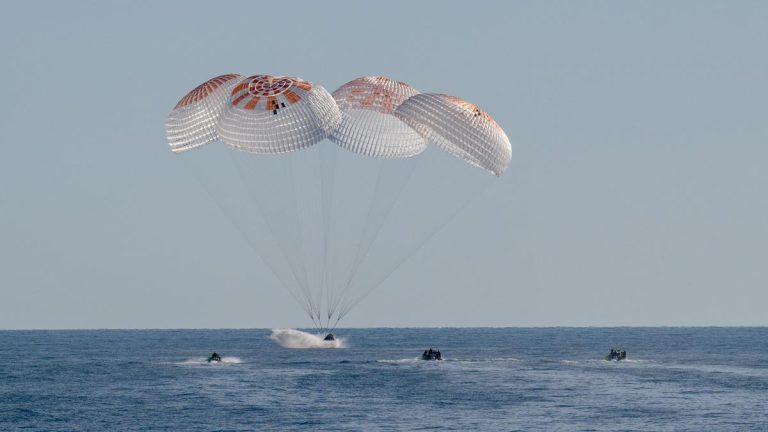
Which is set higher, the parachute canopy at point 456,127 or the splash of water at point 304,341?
the parachute canopy at point 456,127

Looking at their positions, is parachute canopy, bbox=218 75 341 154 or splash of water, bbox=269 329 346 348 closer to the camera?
parachute canopy, bbox=218 75 341 154

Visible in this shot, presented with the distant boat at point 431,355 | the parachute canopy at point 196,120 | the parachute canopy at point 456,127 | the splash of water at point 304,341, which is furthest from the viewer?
the splash of water at point 304,341

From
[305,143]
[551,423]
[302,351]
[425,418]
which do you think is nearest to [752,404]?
[551,423]

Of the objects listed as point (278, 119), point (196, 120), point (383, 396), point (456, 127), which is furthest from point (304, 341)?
point (456, 127)

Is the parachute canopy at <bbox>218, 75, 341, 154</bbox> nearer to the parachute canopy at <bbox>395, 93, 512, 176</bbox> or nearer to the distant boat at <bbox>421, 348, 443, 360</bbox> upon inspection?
the parachute canopy at <bbox>395, 93, 512, 176</bbox>

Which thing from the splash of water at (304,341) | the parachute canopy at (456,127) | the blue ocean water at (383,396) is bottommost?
the blue ocean water at (383,396)

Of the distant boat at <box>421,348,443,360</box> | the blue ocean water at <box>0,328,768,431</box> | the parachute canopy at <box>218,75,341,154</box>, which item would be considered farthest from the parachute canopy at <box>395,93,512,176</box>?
the distant boat at <box>421,348,443,360</box>

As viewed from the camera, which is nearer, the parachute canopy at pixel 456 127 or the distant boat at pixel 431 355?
the parachute canopy at pixel 456 127

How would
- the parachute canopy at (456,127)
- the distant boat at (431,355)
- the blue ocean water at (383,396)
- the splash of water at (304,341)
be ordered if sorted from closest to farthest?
the parachute canopy at (456,127) → the blue ocean water at (383,396) → the distant boat at (431,355) → the splash of water at (304,341)

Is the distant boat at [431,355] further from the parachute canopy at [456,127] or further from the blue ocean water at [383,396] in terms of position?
the parachute canopy at [456,127]

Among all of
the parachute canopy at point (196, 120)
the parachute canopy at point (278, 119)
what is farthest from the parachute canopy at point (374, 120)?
the parachute canopy at point (196, 120)

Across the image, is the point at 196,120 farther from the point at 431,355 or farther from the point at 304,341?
the point at 304,341

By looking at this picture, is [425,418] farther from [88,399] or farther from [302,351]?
[302,351]
